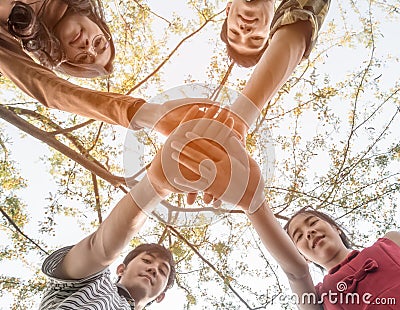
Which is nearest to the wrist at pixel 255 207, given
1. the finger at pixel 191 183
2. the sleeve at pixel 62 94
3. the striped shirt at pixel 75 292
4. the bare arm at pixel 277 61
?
the finger at pixel 191 183

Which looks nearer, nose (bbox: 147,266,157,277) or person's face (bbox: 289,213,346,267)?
person's face (bbox: 289,213,346,267)

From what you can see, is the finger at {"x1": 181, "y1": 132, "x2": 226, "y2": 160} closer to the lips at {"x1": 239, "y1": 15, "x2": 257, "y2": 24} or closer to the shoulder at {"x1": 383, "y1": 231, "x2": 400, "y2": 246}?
the lips at {"x1": 239, "y1": 15, "x2": 257, "y2": 24}

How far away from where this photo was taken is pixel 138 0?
2.32 meters

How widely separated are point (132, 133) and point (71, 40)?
13.8 inches

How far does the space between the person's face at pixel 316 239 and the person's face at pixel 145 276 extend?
19.0 inches

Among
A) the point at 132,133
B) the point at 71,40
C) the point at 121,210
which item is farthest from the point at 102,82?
the point at 121,210

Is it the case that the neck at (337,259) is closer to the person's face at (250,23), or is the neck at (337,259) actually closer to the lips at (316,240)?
the lips at (316,240)

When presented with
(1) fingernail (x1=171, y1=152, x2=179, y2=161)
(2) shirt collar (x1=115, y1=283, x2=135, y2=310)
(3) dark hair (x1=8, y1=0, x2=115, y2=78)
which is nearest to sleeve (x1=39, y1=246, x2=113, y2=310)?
(2) shirt collar (x1=115, y1=283, x2=135, y2=310)

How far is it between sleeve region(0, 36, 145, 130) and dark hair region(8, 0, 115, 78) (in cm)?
5

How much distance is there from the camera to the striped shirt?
1.17 m

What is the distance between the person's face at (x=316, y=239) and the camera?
57.3 inches

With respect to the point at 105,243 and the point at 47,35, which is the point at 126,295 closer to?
the point at 105,243

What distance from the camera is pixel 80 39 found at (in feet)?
4.27

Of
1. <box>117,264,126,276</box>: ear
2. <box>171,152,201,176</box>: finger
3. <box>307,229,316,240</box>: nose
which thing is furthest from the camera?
<box>117,264,126,276</box>: ear
